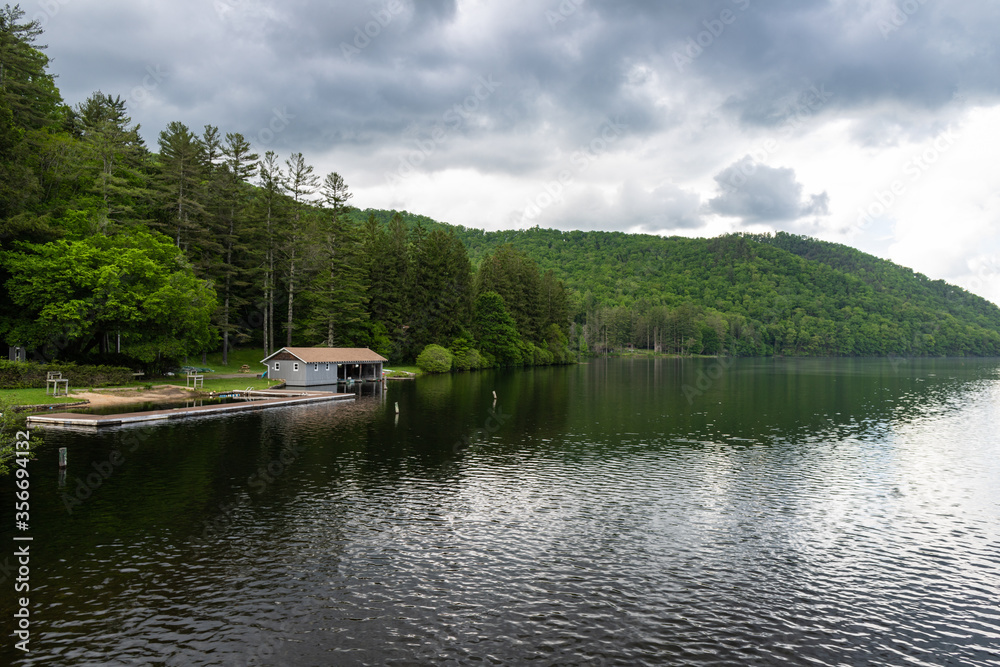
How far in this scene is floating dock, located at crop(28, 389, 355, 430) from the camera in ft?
120

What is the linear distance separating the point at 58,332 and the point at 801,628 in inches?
2397

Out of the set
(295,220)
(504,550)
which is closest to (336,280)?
(295,220)

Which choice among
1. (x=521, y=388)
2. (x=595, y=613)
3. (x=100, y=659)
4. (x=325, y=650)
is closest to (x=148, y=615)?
(x=100, y=659)

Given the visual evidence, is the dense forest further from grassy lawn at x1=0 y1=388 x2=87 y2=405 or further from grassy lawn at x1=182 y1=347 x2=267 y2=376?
grassy lawn at x1=0 y1=388 x2=87 y2=405

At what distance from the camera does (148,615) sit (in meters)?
13.8

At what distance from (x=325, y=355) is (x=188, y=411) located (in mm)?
25063

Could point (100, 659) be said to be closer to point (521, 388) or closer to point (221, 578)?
point (221, 578)

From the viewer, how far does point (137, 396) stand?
48719 millimetres

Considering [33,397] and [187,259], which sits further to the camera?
[187,259]

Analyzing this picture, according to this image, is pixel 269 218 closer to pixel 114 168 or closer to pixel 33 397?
pixel 114 168

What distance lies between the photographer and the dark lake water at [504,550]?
13.1m

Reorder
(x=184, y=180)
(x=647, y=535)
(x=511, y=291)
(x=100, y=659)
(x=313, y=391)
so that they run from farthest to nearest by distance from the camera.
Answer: (x=511, y=291)
(x=184, y=180)
(x=313, y=391)
(x=647, y=535)
(x=100, y=659)

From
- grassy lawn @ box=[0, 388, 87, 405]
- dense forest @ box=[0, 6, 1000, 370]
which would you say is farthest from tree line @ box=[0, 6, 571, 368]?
grassy lawn @ box=[0, 388, 87, 405]

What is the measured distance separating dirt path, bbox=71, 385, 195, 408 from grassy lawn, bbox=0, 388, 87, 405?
1445 millimetres
